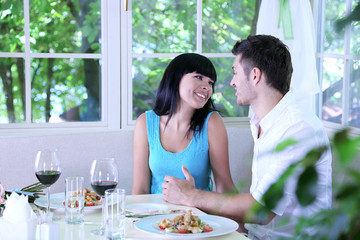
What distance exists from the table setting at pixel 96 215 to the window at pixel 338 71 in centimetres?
140

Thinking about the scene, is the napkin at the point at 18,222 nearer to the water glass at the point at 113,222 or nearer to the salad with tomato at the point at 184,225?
the water glass at the point at 113,222

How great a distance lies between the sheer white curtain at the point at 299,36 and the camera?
9.64 feet

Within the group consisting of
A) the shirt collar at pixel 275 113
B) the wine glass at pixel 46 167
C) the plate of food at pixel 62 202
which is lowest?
the plate of food at pixel 62 202

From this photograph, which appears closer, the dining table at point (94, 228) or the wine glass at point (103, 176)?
the dining table at point (94, 228)

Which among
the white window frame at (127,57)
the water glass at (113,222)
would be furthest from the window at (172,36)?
the water glass at (113,222)

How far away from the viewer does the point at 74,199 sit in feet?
5.13

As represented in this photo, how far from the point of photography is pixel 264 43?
2.27 meters

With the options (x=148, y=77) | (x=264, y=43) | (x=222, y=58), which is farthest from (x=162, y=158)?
(x=222, y=58)

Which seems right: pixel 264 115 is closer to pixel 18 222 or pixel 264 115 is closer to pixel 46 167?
pixel 46 167

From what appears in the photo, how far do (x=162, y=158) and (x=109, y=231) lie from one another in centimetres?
112

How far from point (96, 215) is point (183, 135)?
89 cm

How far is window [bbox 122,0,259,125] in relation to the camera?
127 inches

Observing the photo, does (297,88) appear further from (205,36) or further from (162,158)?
(162,158)

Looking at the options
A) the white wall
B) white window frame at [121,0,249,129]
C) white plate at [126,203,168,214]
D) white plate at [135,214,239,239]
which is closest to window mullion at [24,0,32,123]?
the white wall
